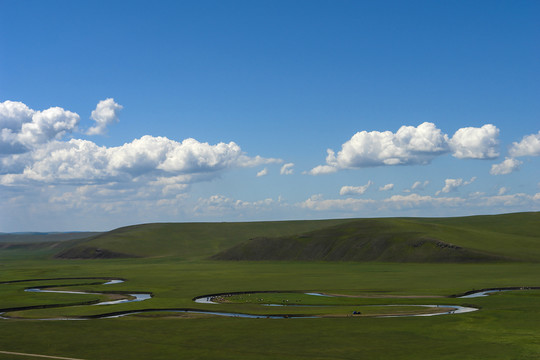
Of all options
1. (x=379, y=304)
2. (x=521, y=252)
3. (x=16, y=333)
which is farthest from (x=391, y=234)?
(x=16, y=333)

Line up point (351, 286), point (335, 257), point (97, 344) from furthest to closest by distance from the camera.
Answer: point (335, 257), point (351, 286), point (97, 344)

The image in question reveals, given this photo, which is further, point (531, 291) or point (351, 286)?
point (351, 286)

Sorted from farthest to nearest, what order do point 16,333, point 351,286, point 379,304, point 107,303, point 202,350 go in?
point 351,286 → point 107,303 → point 379,304 → point 16,333 → point 202,350

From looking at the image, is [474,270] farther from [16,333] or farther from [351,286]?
[16,333]

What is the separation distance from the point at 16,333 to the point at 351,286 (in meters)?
60.7

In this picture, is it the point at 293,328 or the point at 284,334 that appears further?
the point at 293,328

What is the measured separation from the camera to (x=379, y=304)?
256 ft

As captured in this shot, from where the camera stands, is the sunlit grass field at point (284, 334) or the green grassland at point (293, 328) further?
the green grassland at point (293, 328)

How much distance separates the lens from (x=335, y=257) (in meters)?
196

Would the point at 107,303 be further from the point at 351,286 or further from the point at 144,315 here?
the point at 351,286

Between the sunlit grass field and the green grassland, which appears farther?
the green grassland

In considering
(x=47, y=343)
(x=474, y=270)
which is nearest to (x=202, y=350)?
(x=47, y=343)

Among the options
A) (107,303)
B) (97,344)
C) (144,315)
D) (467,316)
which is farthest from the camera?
(107,303)

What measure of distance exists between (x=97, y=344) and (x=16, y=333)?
36.1 feet
